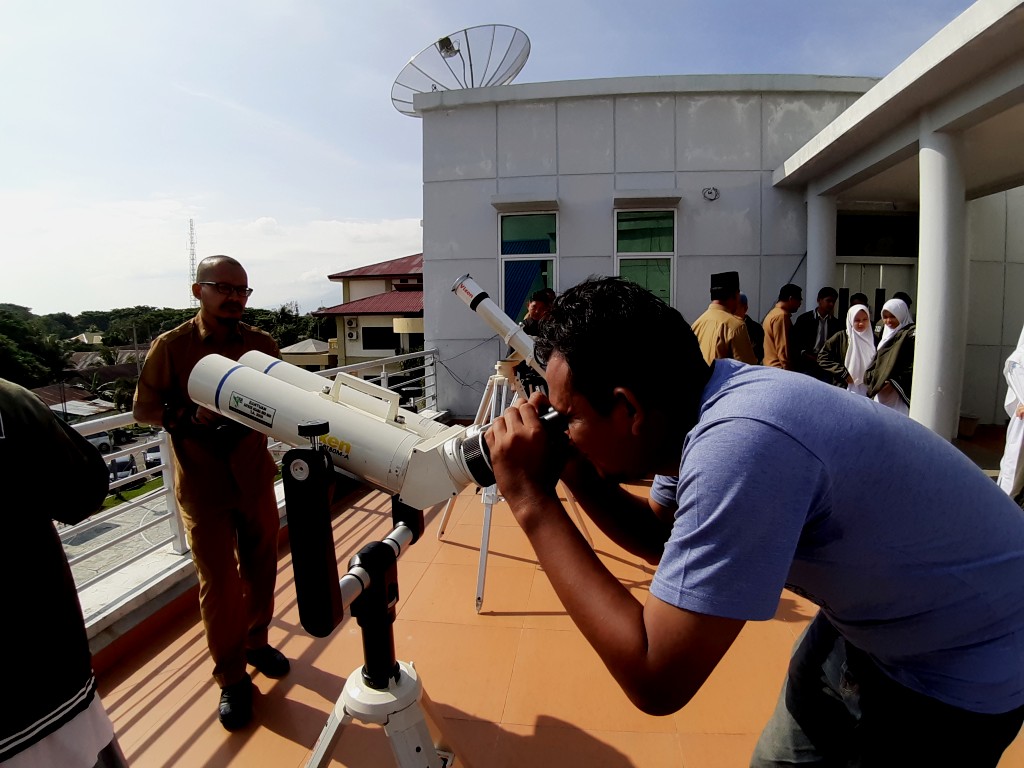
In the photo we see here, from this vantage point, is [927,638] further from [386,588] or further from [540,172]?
[540,172]

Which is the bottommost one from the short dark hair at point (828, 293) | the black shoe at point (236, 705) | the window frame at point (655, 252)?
the black shoe at point (236, 705)

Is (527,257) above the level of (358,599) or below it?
above

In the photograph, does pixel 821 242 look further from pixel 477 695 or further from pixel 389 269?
pixel 389 269

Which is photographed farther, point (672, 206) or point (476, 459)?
point (672, 206)

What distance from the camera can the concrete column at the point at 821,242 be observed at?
6965 millimetres

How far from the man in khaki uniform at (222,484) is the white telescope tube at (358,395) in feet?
1.52

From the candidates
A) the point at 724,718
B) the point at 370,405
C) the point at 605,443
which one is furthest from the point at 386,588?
the point at 724,718

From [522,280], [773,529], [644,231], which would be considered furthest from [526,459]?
[644,231]

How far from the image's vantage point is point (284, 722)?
2158 millimetres

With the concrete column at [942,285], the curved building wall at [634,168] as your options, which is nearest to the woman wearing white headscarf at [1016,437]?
the concrete column at [942,285]

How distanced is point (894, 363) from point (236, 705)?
5387 mm

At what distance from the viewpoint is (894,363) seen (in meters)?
4.89

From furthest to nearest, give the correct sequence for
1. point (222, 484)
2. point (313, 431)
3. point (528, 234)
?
point (528, 234), point (222, 484), point (313, 431)

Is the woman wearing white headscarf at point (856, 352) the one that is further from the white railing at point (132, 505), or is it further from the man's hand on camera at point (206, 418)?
the white railing at point (132, 505)
